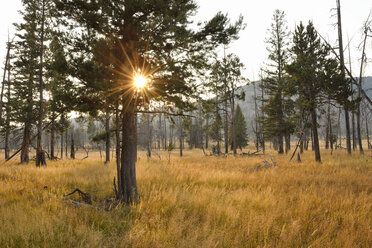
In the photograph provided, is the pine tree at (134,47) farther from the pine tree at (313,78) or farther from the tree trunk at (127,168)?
the pine tree at (313,78)

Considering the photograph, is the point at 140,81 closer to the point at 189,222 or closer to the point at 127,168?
the point at 127,168

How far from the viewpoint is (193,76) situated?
5.69 m

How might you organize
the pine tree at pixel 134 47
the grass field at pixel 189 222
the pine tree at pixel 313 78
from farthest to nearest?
the pine tree at pixel 313 78 → the pine tree at pixel 134 47 → the grass field at pixel 189 222

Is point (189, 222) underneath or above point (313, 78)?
underneath

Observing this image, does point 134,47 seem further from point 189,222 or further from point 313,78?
point 313,78

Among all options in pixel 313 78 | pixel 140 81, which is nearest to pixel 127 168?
pixel 140 81

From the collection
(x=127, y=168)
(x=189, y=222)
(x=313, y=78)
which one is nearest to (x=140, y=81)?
(x=127, y=168)

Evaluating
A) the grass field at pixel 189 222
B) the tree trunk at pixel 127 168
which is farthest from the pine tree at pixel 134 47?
the grass field at pixel 189 222

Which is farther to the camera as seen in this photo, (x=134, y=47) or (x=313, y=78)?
(x=313, y=78)

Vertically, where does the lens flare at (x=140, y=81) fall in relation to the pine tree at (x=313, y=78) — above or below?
below

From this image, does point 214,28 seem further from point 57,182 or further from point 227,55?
point 227,55

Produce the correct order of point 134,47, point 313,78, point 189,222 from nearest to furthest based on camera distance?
1. point 189,222
2. point 134,47
3. point 313,78

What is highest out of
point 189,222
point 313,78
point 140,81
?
point 313,78

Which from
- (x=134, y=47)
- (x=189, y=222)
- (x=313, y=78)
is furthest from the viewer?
(x=313, y=78)
